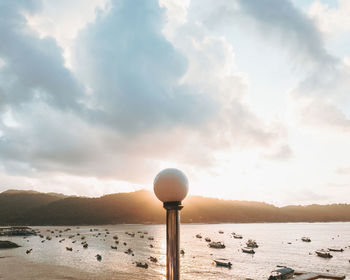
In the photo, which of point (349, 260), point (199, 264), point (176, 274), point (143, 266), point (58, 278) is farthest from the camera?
point (349, 260)

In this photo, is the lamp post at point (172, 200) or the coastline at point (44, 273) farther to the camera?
the coastline at point (44, 273)

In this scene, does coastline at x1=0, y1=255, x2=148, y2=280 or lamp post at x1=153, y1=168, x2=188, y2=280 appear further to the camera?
coastline at x1=0, y1=255, x2=148, y2=280

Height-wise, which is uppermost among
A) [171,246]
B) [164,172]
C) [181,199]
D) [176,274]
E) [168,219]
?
[164,172]

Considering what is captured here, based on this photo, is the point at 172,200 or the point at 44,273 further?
the point at 44,273

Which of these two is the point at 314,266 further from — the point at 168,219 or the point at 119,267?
the point at 168,219

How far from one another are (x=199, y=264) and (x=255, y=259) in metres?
18.4

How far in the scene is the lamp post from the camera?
12.3 feet

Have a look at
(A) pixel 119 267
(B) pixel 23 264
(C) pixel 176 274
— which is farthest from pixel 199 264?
(C) pixel 176 274

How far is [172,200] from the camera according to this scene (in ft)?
12.5

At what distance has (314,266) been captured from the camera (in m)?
58.2

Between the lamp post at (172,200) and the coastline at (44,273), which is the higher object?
the lamp post at (172,200)

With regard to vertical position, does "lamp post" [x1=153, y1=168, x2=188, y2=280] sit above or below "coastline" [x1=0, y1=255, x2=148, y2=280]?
above

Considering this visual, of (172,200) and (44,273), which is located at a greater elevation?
(172,200)

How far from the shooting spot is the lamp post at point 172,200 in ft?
12.3
